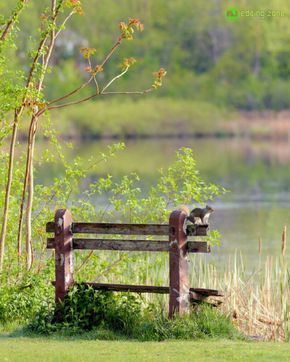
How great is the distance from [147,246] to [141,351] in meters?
1.71

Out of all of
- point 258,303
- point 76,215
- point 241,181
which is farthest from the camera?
point 241,181

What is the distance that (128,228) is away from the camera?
457 inches

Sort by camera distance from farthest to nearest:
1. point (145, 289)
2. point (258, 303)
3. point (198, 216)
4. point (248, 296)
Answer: point (248, 296)
point (258, 303)
point (198, 216)
point (145, 289)

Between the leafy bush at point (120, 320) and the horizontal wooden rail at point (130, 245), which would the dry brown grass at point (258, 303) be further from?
the horizontal wooden rail at point (130, 245)

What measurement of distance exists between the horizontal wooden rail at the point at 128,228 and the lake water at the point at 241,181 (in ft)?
18.4

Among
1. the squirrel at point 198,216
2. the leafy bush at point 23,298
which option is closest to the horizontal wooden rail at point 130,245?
the squirrel at point 198,216

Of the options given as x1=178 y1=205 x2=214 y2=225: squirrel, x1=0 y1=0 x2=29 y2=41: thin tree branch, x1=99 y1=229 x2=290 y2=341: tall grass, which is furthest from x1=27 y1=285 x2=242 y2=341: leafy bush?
x1=0 y1=0 x2=29 y2=41: thin tree branch

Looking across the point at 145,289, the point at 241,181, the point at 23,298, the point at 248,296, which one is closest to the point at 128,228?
the point at 145,289

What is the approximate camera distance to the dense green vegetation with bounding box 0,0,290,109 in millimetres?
111250

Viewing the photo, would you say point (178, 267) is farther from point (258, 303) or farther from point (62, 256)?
point (258, 303)

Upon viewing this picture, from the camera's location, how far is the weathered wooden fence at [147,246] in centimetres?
1114

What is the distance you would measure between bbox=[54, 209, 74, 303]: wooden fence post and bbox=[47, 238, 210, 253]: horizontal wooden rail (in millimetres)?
170

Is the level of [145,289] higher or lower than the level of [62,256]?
lower

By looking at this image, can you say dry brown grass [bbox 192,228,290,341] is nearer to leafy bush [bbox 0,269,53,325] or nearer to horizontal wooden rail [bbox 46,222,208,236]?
horizontal wooden rail [bbox 46,222,208,236]
